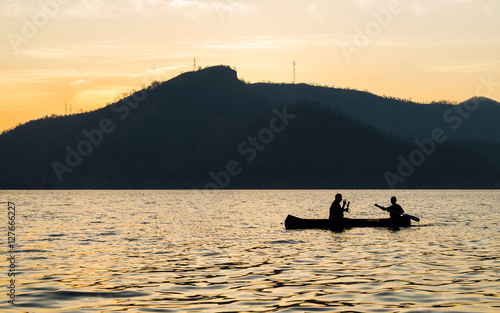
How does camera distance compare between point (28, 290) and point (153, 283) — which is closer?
point (28, 290)

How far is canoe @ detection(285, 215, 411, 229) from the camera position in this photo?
1612 inches

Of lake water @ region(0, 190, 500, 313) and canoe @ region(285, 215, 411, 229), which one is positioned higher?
canoe @ region(285, 215, 411, 229)

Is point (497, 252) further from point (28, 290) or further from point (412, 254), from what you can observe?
point (28, 290)

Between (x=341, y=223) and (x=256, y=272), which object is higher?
(x=341, y=223)

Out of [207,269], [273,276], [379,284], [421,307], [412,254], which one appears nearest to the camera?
[421,307]

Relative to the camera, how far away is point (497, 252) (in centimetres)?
2922

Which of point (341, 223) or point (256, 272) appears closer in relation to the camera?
point (256, 272)

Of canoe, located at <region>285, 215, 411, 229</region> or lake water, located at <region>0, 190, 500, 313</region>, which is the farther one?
canoe, located at <region>285, 215, 411, 229</region>

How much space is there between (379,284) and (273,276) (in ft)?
11.9

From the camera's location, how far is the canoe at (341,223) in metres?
40.9

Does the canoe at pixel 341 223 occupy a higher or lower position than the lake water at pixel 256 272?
higher

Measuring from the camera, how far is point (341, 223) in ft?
134

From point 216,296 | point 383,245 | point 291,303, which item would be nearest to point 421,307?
point 291,303

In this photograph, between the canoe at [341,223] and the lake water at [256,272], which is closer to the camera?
the lake water at [256,272]
